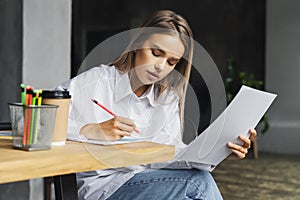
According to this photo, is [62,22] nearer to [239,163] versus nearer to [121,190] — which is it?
[121,190]

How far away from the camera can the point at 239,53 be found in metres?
7.57

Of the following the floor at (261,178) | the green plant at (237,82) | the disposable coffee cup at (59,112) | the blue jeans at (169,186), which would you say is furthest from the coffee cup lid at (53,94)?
the green plant at (237,82)

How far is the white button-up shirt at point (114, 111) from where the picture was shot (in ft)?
4.95

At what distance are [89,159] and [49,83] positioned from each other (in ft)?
6.51

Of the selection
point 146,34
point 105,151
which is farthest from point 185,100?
point 105,151

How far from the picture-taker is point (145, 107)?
5.54ft

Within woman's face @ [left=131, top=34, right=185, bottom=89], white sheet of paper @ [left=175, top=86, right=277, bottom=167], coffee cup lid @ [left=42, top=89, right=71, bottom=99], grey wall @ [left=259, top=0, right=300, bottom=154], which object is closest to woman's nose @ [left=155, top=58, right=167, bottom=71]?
woman's face @ [left=131, top=34, right=185, bottom=89]

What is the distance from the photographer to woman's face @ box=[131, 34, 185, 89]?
1574 mm

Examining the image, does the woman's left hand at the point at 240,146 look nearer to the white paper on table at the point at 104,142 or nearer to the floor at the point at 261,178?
the white paper on table at the point at 104,142

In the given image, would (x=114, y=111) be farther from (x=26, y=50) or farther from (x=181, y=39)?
(x=26, y=50)

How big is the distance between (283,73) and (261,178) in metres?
2.67

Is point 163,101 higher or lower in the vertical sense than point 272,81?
higher

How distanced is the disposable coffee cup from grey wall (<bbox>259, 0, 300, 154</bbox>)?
6.40 meters

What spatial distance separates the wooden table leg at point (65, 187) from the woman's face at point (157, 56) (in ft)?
1.29
